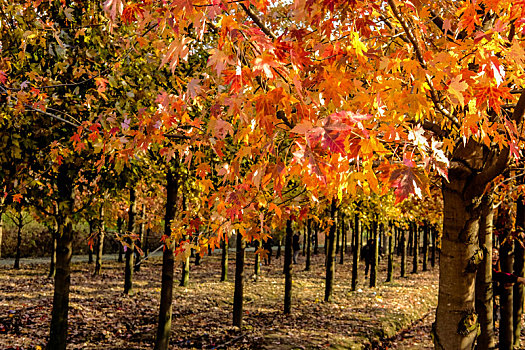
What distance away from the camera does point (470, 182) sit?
3.97m

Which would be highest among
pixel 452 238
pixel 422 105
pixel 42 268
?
pixel 422 105

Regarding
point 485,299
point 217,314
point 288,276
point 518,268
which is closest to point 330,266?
point 288,276

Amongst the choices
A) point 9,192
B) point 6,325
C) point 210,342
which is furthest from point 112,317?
point 9,192

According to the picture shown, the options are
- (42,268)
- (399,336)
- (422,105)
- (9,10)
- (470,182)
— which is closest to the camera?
(422,105)

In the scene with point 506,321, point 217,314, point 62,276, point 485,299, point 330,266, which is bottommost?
point 217,314

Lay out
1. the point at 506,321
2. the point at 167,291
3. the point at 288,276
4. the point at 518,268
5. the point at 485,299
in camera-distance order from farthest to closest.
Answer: the point at 288,276 → the point at 518,268 → the point at 167,291 → the point at 506,321 → the point at 485,299

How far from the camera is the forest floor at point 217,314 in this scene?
9.61 m

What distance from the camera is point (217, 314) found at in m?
12.3

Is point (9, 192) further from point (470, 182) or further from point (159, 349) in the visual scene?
point (470, 182)

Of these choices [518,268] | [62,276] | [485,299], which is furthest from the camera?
[518,268]

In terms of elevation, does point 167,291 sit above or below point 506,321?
above

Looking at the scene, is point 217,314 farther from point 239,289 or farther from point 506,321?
point 506,321

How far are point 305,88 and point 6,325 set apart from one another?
416 inches

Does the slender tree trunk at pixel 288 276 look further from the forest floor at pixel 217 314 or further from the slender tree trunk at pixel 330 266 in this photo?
the slender tree trunk at pixel 330 266
